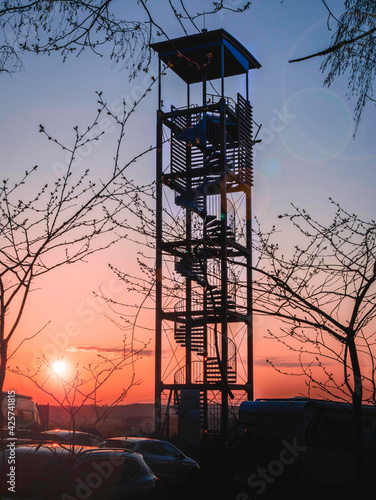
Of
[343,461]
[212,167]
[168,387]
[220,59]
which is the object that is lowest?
[343,461]

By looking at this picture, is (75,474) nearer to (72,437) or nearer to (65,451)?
(65,451)

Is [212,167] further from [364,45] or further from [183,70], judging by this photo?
[364,45]

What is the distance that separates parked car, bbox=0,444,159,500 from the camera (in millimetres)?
7070

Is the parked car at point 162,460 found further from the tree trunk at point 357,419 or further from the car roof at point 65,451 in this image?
the tree trunk at point 357,419

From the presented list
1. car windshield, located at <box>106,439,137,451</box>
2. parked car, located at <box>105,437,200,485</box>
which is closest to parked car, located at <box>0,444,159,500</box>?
parked car, located at <box>105,437,200,485</box>

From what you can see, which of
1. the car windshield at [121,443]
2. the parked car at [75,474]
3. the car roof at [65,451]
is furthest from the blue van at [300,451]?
the car windshield at [121,443]

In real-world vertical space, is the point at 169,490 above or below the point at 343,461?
below

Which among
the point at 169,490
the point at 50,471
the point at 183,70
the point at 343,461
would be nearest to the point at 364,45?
the point at 50,471

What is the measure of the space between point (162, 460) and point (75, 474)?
9251 mm

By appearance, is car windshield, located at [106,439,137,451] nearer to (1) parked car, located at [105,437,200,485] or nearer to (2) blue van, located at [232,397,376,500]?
(1) parked car, located at [105,437,200,485]

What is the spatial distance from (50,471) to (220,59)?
2902 centimetres

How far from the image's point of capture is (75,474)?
9344 mm

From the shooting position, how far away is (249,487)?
1238 centimetres

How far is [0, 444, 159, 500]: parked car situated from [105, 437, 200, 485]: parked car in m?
5.91
